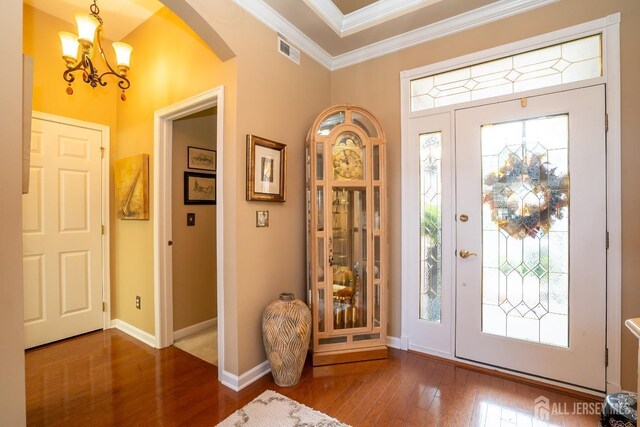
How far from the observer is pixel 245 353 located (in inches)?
85.4

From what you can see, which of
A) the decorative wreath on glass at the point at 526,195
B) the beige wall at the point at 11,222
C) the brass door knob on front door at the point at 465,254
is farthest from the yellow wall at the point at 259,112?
the beige wall at the point at 11,222

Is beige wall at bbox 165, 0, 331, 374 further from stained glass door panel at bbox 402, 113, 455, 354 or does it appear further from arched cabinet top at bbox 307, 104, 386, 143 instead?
stained glass door panel at bbox 402, 113, 455, 354

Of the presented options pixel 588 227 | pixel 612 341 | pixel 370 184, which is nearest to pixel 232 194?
pixel 370 184

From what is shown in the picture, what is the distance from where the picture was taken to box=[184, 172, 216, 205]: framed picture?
303 cm

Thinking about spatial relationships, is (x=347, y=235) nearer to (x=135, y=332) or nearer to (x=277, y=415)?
(x=277, y=415)

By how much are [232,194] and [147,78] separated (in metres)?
1.79

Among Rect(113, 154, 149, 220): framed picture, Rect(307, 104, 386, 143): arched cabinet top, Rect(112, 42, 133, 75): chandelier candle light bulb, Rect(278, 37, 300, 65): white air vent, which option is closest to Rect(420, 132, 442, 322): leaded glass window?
Rect(307, 104, 386, 143): arched cabinet top

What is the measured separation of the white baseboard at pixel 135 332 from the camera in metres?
2.82

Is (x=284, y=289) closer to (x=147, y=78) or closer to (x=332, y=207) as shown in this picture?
(x=332, y=207)

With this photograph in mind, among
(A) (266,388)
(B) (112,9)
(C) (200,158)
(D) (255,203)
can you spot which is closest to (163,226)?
(C) (200,158)

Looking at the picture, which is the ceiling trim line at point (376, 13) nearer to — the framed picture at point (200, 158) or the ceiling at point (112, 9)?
the ceiling at point (112, 9)

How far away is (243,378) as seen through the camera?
2.13 meters

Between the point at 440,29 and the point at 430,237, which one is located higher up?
the point at 440,29

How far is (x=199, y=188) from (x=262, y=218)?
125 cm
